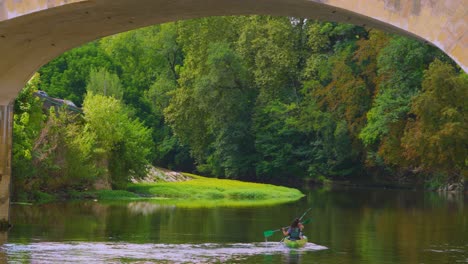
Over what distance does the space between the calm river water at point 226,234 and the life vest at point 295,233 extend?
52cm

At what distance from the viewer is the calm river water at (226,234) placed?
23.9 meters

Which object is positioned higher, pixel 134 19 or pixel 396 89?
pixel 396 89

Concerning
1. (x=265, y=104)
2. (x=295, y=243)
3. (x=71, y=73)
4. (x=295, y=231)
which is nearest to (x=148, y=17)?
(x=295, y=243)

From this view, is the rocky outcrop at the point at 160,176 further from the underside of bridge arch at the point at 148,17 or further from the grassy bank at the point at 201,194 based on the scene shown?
the underside of bridge arch at the point at 148,17

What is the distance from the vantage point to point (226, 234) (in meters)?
30.3

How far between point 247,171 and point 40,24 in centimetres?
5989

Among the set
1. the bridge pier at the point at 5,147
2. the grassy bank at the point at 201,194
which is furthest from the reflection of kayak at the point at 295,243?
the grassy bank at the point at 201,194

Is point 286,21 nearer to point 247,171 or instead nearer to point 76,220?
point 247,171

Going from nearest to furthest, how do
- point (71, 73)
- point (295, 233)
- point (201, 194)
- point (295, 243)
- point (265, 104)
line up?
point (295, 243), point (295, 233), point (201, 194), point (265, 104), point (71, 73)

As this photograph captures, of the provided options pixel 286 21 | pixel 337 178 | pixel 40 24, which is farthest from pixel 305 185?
pixel 40 24

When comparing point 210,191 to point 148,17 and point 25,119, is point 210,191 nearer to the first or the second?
point 25,119

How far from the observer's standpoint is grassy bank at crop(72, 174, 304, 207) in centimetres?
4869

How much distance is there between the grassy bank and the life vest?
58.6 ft

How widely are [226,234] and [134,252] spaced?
6384mm
